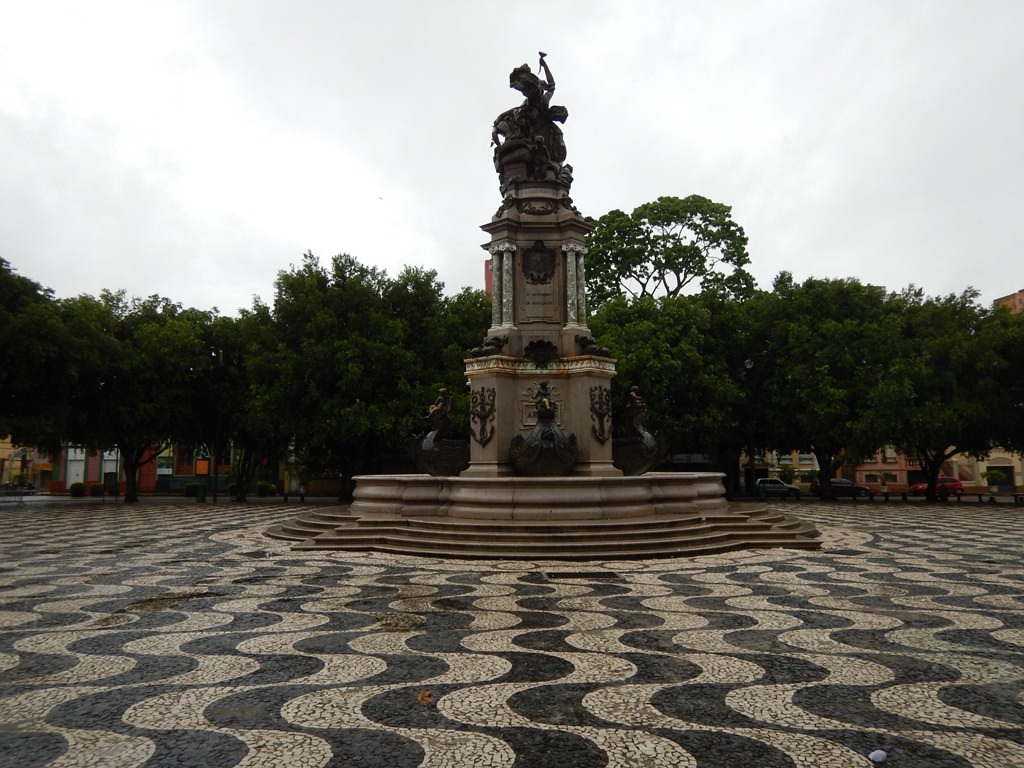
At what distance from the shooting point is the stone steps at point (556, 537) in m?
11.5

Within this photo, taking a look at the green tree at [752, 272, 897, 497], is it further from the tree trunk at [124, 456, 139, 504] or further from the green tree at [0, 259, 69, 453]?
the tree trunk at [124, 456, 139, 504]

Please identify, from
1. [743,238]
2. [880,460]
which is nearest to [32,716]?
[743,238]

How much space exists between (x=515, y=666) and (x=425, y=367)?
25.2m

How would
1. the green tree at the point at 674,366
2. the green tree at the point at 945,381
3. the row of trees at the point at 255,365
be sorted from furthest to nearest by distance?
1. the green tree at the point at 674,366
2. the green tree at the point at 945,381
3. the row of trees at the point at 255,365

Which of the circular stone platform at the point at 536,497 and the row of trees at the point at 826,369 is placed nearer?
the circular stone platform at the point at 536,497

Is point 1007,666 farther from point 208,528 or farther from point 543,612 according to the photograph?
point 208,528

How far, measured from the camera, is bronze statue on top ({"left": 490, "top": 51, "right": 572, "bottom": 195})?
56.9ft

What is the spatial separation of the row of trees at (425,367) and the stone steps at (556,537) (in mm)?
14291

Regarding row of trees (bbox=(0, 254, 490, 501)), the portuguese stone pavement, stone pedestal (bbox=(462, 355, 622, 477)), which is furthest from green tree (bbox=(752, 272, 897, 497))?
the portuguese stone pavement

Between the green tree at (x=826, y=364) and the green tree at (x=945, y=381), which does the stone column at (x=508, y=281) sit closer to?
the green tree at (x=826, y=364)

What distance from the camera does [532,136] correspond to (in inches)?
691

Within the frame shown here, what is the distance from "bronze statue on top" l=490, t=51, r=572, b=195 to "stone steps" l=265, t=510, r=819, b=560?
878 cm

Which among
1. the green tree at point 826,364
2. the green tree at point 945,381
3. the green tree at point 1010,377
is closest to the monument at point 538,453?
the green tree at point 826,364

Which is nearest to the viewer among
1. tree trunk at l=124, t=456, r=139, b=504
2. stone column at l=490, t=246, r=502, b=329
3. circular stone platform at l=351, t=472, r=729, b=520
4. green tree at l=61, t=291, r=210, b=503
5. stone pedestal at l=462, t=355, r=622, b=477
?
circular stone platform at l=351, t=472, r=729, b=520
